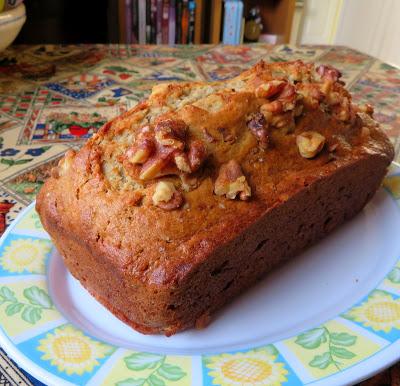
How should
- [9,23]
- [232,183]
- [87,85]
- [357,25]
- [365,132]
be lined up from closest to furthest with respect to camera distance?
[232,183], [365,132], [9,23], [87,85], [357,25]

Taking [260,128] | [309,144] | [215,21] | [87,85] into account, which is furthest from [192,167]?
[215,21]

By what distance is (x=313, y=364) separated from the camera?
2.41ft

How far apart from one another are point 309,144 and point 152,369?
1.76ft

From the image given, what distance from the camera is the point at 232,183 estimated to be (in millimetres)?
851

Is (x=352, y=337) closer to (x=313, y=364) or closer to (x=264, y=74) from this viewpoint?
(x=313, y=364)

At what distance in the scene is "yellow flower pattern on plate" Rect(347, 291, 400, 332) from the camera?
803mm

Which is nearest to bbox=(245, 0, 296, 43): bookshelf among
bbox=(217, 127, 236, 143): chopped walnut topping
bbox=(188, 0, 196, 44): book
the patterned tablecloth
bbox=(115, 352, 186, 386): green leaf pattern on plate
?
bbox=(188, 0, 196, 44): book

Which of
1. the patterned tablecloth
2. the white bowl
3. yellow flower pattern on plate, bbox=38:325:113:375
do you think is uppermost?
the white bowl

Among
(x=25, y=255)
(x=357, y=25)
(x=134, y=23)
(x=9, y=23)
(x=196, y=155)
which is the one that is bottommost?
(x=357, y=25)

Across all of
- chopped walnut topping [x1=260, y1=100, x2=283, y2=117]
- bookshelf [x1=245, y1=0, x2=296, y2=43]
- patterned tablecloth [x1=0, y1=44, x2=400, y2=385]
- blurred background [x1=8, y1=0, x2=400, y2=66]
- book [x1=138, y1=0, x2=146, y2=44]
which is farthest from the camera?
bookshelf [x1=245, y1=0, x2=296, y2=43]

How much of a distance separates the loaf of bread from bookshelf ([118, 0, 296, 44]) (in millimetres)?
2706

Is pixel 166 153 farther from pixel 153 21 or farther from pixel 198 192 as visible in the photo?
pixel 153 21

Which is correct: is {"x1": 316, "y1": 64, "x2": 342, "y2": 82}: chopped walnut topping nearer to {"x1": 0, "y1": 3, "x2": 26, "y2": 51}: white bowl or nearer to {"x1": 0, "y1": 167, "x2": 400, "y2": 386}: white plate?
{"x1": 0, "y1": 167, "x2": 400, "y2": 386}: white plate

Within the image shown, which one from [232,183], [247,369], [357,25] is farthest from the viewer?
[357,25]
